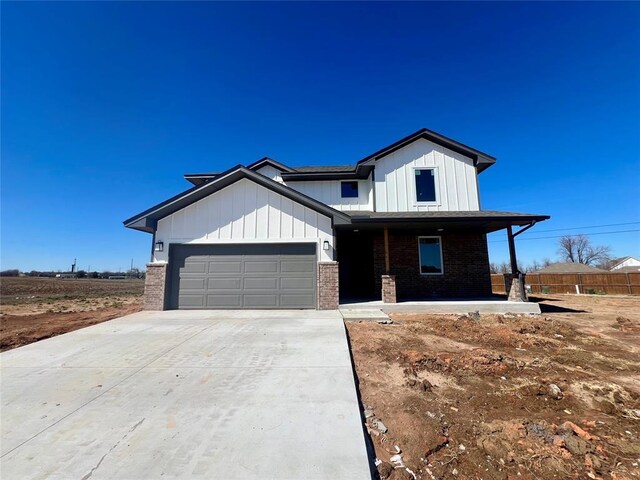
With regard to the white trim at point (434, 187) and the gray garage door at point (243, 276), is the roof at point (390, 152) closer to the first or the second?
the white trim at point (434, 187)

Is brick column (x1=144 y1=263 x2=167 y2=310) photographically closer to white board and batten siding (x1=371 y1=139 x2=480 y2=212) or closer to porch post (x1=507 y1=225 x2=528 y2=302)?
white board and batten siding (x1=371 y1=139 x2=480 y2=212)

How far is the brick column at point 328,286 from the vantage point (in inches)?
365

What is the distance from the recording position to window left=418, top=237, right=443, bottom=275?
11.5 meters

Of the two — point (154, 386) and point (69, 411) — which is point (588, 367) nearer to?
point (154, 386)

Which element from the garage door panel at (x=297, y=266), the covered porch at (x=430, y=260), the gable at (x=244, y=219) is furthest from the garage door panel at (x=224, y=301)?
the covered porch at (x=430, y=260)

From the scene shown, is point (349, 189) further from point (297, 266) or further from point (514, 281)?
point (514, 281)

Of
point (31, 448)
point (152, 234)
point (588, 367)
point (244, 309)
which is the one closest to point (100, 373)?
point (31, 448)

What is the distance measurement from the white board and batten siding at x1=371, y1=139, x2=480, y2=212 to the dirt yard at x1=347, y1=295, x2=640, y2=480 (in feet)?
21.7

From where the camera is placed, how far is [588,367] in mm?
4488

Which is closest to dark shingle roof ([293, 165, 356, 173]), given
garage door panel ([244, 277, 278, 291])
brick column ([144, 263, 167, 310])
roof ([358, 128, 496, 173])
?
roof ([358, 128, 496, 173])

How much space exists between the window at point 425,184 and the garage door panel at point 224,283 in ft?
26.5

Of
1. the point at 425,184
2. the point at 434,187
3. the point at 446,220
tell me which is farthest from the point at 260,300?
the point at 434,187

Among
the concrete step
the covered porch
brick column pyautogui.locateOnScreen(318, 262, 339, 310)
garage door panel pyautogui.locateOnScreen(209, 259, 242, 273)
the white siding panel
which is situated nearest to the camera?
the concrete step

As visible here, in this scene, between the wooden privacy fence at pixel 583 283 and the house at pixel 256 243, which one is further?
the wooden privacy fence at pixel 583 283
